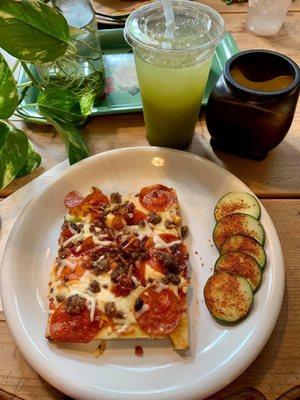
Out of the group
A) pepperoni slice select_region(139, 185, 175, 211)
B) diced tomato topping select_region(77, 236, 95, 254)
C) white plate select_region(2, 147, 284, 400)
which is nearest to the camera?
white plate select_region(2, 147, 284, 400)

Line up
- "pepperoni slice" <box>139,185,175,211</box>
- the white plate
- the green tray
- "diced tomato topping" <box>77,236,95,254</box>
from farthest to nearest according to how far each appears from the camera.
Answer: the green tray < "pepperoni slice" <box>139,185,175,211</box> < "diced tomato topping" <box>77,236,95,254</box> < the white plate

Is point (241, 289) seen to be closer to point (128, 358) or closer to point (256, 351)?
point (256, 351)

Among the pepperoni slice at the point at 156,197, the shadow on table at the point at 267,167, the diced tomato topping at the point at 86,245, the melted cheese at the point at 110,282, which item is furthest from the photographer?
the shadow on table at the point at 267,167

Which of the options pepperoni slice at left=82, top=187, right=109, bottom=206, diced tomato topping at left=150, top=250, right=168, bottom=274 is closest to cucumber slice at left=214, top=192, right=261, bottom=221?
diced tomato topping at left=150, top=250, right=168, bottom=274

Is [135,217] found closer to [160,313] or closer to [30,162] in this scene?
[160,313]

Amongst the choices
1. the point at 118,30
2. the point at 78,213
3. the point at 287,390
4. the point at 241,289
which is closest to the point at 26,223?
the point at 78,213

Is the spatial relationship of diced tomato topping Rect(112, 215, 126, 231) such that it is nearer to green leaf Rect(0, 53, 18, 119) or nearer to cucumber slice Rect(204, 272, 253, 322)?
cucumber slice Rect(204, 272, 253, 322)

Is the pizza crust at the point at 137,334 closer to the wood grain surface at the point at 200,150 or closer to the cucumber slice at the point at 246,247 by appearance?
the cucumber slice at the point at 246,247

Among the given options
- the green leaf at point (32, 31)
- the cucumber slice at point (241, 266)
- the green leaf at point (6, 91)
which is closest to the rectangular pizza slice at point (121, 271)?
the cucumber slice at point (241, 266)
